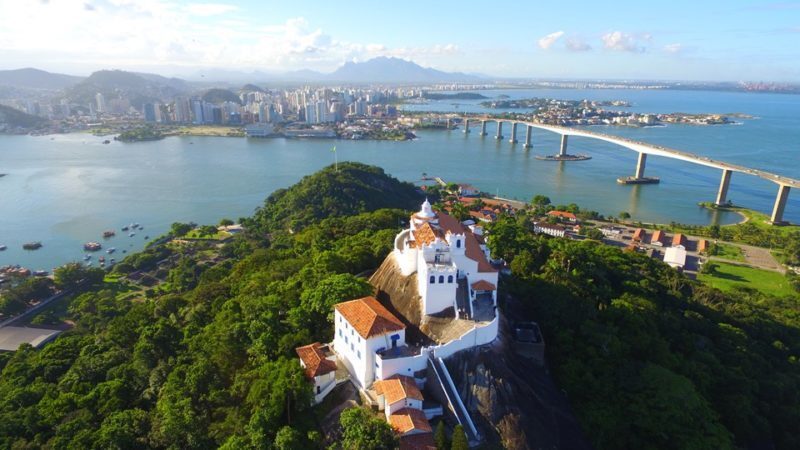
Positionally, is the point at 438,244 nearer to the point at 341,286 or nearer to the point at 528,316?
the point at 341,286

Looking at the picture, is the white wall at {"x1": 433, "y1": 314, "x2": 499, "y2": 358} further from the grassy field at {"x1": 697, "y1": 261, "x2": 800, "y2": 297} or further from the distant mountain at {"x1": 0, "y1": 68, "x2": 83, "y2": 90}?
the distant mountain at {"x1": 0, "y1": 68, "x2": 83, "y2": 90}

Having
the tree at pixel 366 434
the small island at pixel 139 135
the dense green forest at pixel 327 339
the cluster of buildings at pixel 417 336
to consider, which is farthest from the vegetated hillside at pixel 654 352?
the small island at pixel 139 135

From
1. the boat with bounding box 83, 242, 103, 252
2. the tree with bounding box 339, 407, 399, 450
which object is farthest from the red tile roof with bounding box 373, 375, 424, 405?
the boat with bounding box 83, 242, 103, 252

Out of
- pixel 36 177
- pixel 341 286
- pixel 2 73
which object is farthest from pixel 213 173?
pixel 2 73

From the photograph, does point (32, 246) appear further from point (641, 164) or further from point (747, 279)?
point (641, 164)

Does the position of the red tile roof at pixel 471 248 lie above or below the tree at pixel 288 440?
above

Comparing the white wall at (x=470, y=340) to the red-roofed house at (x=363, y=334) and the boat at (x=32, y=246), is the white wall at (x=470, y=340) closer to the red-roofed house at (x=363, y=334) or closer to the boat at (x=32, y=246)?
the red-roofed house at (x=363, y=334)
